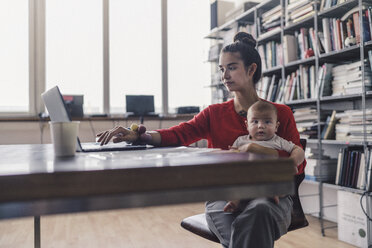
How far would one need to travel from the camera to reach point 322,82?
269cm

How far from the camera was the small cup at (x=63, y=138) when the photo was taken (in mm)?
801

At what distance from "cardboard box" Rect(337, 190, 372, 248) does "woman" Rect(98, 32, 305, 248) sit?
1187 mm

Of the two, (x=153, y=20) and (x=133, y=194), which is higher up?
(x=153, y=20)

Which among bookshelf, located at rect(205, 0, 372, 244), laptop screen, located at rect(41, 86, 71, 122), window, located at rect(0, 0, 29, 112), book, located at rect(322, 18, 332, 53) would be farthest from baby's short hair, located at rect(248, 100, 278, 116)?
window, located at rect(0, 0, 29, 112)

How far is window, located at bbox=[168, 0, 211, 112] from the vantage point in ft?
15.5

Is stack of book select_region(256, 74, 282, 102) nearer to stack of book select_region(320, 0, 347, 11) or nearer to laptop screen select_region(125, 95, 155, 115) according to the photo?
stack of book select_region(320, 0, 347, 11)

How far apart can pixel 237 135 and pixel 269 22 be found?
2.09 metres

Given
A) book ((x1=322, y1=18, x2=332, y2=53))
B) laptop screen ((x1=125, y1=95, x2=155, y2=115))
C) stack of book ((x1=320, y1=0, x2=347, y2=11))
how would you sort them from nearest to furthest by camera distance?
stack of book ((x1=320, y1=0, x2=347, y2=11))
book ((x1=322, y1=18, x2=332, y2=53))
laptop screen ((x1=125, y1=95, x2=155, y2=115))

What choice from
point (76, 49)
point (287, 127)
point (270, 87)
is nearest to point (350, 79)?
point (270, 87)

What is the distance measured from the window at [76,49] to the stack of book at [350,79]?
2.83m

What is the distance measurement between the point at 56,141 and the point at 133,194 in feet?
1.25

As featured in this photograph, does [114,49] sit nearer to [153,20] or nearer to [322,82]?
[153,20]

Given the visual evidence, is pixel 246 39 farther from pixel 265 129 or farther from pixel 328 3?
pixel 328 3

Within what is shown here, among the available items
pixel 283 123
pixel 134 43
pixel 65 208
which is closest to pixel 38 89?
pixel 134 43
